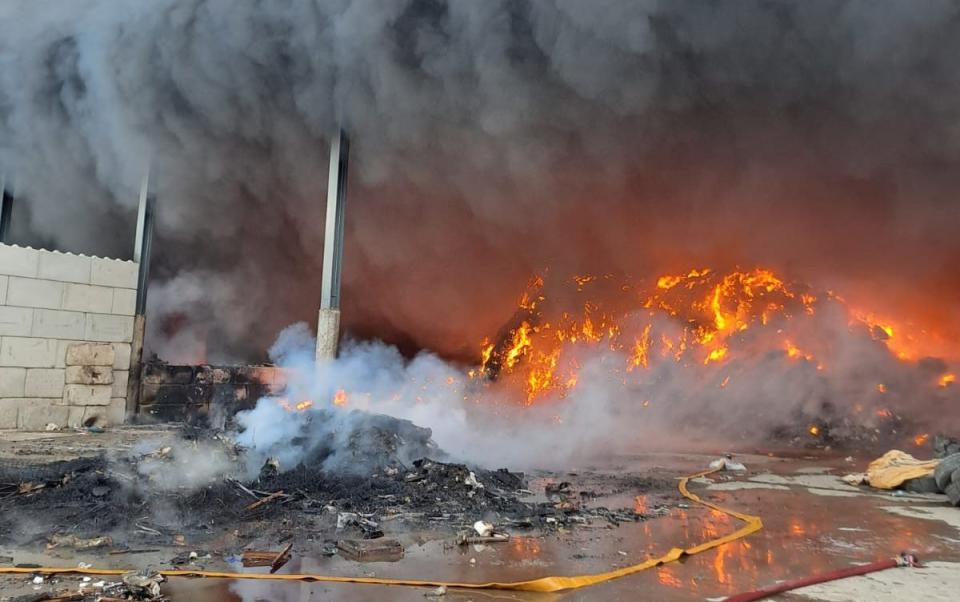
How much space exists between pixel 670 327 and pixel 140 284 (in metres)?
16.0

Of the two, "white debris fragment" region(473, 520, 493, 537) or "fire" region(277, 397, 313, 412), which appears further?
"fire" region(277, 397, 313, 412)

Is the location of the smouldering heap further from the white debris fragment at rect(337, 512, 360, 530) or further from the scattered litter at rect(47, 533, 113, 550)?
the scattered litter at rect(47, 533, 113, 550)

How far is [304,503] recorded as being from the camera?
6512mm

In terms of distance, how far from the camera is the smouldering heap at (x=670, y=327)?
19.4 metres

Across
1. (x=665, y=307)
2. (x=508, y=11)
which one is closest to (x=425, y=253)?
(x=665, y=307)

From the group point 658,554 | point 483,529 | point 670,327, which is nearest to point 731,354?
point 670,327

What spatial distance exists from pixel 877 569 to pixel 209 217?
1760 cm

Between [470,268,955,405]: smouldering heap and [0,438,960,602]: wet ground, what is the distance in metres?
12.1

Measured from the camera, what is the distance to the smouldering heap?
1941cm

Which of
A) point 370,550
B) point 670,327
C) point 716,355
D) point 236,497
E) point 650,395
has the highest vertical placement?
point 670,327

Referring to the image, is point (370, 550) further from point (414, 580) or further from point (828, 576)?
point (828, 576)

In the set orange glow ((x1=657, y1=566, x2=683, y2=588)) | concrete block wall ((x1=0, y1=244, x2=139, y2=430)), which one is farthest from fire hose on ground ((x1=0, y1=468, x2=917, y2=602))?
concrete block wall ((x1=0, y1=244, x2=139, y2=430))

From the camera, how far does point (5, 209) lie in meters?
15.7

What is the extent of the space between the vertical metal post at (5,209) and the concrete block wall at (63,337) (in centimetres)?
619
